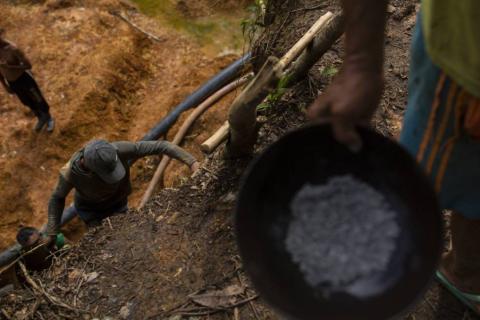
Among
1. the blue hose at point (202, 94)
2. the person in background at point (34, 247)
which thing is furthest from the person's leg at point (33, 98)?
the person in background at point (34, 247)

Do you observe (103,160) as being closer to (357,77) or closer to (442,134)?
(357,77)

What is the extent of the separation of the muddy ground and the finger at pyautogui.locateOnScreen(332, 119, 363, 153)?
1390 mm

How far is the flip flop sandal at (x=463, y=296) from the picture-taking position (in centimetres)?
227

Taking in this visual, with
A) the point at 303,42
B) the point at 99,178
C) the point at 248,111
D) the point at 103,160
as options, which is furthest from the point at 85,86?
the point at 248,111

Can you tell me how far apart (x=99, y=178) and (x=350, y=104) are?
2763mm

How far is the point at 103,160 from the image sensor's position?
3.51m

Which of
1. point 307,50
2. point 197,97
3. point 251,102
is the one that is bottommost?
point 197,97

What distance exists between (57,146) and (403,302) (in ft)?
17.6

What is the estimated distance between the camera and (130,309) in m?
2.74

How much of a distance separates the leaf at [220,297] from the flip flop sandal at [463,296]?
3.57ft

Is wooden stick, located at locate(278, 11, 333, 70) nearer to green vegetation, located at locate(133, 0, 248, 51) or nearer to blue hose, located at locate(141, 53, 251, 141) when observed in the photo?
blue hose, located at locate(141, 53, 251, 141)

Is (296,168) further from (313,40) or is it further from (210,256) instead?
(313,40)

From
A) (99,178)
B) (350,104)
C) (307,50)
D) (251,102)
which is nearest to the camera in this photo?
(350,104)

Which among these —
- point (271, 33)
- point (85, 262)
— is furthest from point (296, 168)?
point (271, 33)
